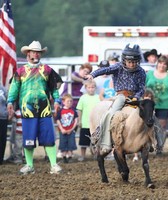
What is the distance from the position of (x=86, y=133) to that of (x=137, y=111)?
518cm

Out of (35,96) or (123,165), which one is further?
(35,96)

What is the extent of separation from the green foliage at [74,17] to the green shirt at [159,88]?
95.1ft

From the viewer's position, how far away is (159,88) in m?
18.8

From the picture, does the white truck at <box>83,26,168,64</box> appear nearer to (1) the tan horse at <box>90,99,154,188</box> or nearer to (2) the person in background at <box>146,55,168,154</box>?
(2) the person in background at <box>146,55,168,154</box>

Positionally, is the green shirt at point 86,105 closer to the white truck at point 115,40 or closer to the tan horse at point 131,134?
the white truck at point 115,40

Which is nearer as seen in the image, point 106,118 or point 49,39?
point 106,118

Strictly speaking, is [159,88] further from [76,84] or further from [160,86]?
[76,84]

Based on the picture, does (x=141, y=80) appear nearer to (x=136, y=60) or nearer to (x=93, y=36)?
(x=136, y=60)

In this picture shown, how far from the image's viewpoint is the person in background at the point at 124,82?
14.3 meters

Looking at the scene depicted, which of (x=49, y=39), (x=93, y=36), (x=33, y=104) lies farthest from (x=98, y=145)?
(x=49, y=39)

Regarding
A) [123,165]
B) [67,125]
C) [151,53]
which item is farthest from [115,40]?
[123,165]

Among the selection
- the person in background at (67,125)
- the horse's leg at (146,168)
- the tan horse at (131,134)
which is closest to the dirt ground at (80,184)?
the horse's leg at (146,168)

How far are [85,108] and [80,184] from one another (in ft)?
15.4

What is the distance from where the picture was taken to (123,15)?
50.6m
